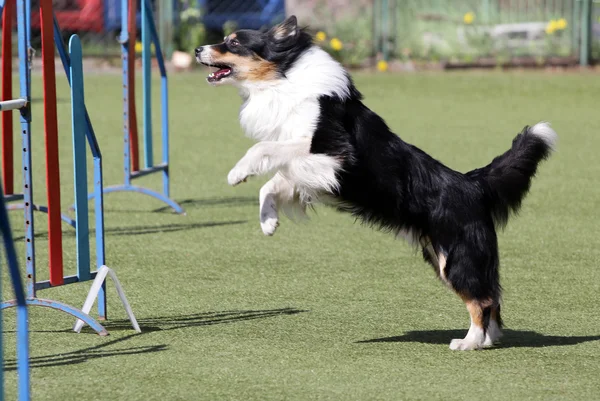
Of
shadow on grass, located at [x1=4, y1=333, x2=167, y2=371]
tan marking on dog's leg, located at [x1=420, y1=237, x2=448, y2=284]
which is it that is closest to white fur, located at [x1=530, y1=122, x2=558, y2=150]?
tan marking on dog's leg, located at [x1=420, y1=237, x2=448, y2=284]

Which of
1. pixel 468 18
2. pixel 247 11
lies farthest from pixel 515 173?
pixel 247 11

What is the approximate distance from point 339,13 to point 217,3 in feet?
7.29

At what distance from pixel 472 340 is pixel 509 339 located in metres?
0.31

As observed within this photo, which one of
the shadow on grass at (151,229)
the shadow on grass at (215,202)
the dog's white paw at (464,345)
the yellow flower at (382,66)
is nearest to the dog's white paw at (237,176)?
the dog's white paw at (464,345)

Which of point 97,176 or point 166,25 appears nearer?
point 97,176

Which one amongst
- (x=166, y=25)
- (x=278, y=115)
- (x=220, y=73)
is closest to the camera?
(x=278, y=115)

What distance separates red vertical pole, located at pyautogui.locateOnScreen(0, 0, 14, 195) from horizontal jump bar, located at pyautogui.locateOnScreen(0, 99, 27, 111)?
189 cm

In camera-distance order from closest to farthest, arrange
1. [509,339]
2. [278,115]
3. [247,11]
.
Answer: [509,339], [278,115], [247,11]

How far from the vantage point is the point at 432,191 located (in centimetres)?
454

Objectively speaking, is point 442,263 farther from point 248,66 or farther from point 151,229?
point 151,229

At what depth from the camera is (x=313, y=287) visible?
5656mm

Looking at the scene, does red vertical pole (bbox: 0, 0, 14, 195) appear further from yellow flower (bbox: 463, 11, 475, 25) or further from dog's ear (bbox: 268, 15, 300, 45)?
yellow flower (bbox: 463, 11, 475, 25)

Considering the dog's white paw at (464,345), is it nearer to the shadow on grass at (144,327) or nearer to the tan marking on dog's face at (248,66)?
the shadow on grass at (144,327)

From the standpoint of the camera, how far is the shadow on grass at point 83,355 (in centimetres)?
417
